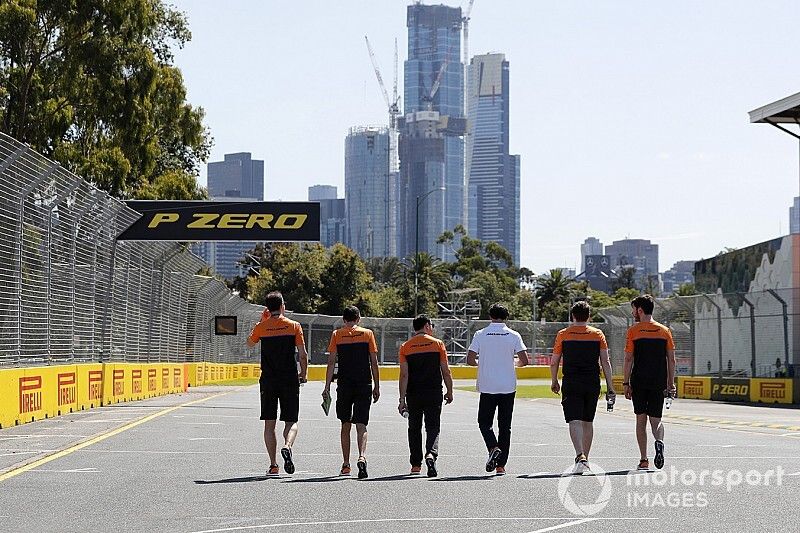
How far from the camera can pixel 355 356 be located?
13.1 m

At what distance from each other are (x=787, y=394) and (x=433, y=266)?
3806 inches

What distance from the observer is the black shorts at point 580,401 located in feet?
43.9

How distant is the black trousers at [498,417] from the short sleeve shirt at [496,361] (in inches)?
2.7

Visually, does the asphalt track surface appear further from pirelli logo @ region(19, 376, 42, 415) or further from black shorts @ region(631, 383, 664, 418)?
black shorts @ region(631, 383, 664, 418)

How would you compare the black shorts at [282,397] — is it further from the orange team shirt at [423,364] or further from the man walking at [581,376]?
the man walking at [581,376]

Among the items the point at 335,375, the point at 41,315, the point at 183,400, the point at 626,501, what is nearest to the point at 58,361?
the point at 41,315

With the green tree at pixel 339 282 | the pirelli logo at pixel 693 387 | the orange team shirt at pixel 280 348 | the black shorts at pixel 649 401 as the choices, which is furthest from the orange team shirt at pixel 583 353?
the green tree at pixel 339 282

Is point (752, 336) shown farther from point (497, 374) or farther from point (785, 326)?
point (497, 374)

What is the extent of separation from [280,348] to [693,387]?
29940mm

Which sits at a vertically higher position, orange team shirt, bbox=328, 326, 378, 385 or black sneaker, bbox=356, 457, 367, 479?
orange team shirt, bbox=328, 326, 378, 385

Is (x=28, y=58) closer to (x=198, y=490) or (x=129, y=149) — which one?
(x=129, y=149)

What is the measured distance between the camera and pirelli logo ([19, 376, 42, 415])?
19.6 m

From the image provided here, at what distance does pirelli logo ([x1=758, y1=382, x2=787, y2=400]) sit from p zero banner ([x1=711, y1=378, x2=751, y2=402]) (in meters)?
0.80

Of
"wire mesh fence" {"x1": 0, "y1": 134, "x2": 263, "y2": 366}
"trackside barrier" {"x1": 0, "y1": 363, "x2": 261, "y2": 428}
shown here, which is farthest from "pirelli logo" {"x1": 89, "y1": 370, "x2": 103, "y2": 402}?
"wire mesh fence" {"x1": 0, "y1": 134, "x2": 263, "y2": 366}
